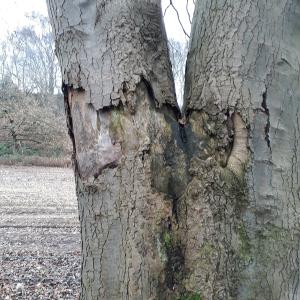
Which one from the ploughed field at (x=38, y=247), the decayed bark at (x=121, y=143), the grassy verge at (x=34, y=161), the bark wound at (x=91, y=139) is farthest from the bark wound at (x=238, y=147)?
the grassy verge at (x=34, y=161)

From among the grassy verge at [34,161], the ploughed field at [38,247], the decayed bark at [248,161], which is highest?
the decayed bark at [248,161]

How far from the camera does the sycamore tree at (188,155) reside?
→ 1.58m

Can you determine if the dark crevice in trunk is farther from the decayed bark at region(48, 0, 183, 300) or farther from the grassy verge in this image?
the grassy verge

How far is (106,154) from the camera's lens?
1.59 metres

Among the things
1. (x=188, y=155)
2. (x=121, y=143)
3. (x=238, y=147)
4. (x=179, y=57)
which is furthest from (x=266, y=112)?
(x=179, y=57)

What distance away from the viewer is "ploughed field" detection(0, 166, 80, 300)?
3.85 m

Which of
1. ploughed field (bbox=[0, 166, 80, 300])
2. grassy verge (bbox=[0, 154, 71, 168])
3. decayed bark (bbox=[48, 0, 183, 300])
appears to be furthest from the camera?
grassy verge (bbox=[0, 154, 71, 168])

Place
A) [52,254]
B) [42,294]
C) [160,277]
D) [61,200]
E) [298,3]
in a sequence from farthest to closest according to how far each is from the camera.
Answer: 1. [61,200]
2. [52,254]
3. [42,294]
4. [298,3]
5. [160,277]

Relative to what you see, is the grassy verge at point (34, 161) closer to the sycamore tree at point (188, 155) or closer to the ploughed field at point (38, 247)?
the ploughed field at point (38, 247)

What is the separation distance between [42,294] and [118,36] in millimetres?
2698

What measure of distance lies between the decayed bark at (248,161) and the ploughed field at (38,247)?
93.3 inches

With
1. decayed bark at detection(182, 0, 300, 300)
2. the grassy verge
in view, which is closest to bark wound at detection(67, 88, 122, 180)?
decayed bark at detection(182, 0, 300, 300)

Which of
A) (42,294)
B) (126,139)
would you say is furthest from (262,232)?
(42,294)

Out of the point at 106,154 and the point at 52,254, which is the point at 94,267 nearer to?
the point at 106,154
